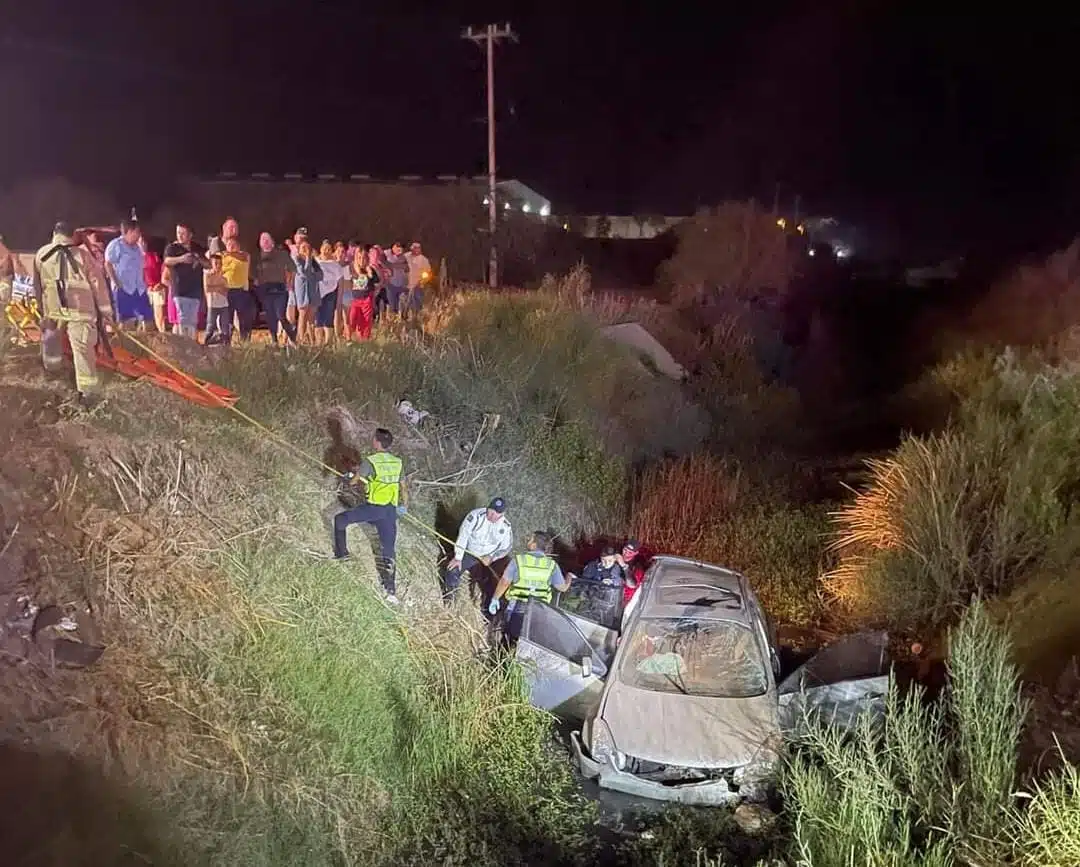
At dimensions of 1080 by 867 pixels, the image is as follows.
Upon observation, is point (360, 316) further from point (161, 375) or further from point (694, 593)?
point (694, 593)

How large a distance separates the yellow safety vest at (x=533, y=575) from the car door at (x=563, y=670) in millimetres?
432

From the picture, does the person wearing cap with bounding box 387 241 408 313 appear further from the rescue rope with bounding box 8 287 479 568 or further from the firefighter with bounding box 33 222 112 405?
the firefighter with bounding box 33 222 112 405

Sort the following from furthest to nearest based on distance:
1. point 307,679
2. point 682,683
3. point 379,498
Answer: point 379,498 → point 682,683 → point 307,679

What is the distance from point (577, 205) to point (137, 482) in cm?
3960

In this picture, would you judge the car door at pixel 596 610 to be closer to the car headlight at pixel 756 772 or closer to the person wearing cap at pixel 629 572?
the person wearing cap at pixel 629 572

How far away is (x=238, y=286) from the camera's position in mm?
11820

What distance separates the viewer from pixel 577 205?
45.3 metres

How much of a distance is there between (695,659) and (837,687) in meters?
1.13

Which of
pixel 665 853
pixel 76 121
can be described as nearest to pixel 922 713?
pixel 665 853

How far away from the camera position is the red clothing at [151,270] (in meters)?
11.9

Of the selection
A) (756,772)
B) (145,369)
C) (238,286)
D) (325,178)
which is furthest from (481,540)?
(325,178)

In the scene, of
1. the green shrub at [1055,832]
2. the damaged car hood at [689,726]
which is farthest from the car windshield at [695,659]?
the green shrub at [1055,832]

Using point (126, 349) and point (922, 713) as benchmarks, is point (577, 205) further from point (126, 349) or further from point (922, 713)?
point (922, 713)

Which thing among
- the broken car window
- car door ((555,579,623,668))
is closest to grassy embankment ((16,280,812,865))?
the broken car window
